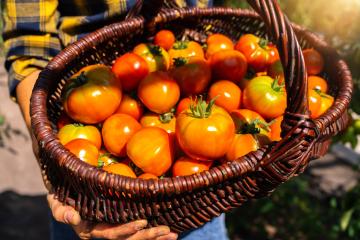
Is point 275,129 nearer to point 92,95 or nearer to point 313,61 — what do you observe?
point 313,61

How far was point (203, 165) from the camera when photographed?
Answer: 3.84 feet

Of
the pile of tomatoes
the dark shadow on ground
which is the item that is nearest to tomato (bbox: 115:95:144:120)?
the pile of tomatoes

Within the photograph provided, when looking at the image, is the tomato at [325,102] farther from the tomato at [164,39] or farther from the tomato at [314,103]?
the tomato at [164,39]

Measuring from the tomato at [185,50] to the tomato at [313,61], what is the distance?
0.35 metres

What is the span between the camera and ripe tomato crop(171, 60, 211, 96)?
1395 mm

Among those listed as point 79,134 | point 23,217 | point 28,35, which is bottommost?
point 23,217

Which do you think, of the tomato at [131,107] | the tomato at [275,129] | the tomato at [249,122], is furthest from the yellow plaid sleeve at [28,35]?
the tomato at [275,129]

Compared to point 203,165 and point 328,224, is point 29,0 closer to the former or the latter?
point 203,165

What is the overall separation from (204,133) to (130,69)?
15.5 inches

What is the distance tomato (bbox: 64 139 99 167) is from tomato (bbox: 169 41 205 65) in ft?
1.52

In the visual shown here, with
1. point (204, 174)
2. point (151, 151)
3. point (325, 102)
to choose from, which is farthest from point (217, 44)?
point (204, 174)

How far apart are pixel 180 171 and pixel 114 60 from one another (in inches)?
22.3

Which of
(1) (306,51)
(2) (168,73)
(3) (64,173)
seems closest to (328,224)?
(1) (306,51)

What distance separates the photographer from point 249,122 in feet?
4.17
